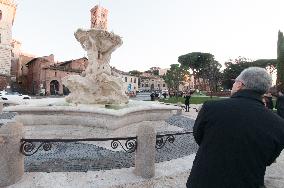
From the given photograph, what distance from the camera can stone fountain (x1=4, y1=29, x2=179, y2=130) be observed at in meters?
8.73

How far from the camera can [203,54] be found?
291ft

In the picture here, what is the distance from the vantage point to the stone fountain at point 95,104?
873 centimetres

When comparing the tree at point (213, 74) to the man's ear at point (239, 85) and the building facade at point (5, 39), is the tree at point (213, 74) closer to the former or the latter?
the building facade at point (5, 39)

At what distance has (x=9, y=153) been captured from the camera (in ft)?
15.7

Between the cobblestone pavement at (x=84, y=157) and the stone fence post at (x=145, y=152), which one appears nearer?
the stone fence post at (x=145, y=152)

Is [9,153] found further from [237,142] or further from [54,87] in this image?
[54,87]

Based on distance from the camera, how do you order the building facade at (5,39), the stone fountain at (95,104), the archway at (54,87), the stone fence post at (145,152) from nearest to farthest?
the stone fence post at (145,152) → the stone fountain at (95,104) → the building facade at (5,39) → the archway at (54,87)

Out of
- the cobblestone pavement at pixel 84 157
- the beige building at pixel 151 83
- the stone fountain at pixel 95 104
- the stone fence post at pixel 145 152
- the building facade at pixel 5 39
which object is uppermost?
the building facade at pixel 5 39

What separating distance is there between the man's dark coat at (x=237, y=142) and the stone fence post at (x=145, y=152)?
2911 millimetres

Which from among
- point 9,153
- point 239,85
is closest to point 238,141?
point 239,85

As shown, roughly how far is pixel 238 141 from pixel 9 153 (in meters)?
3.95

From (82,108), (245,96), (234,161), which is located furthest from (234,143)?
(82,108)

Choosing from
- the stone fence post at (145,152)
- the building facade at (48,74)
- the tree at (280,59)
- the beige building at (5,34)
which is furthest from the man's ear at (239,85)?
the building facade at (48,74)

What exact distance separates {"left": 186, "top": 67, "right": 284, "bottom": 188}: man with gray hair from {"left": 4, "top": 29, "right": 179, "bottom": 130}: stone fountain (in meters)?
5.83
